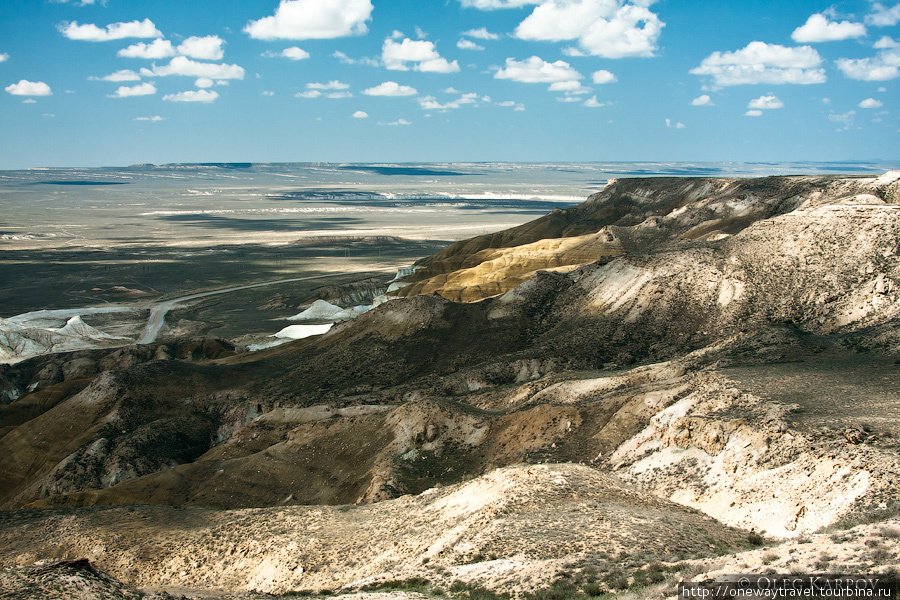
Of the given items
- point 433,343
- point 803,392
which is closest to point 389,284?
point 433,343

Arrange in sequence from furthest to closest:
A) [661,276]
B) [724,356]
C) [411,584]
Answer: [661,276], [724,356], [411,584]

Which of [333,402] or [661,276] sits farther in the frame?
[661,276]

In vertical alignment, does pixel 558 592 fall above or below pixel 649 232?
below

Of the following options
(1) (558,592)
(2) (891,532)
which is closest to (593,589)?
(1) (558,592)

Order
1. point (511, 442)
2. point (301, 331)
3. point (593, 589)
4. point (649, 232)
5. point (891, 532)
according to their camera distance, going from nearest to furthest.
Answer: point (891, 532) → point (593, 589) → point (511, 442) → point (301, 331) → point (649, 232)

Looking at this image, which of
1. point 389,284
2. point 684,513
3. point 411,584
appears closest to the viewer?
point 411,584

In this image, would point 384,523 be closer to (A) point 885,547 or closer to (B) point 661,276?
(A) point 885,547

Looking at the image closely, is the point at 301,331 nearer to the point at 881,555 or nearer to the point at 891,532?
the point at 891,532

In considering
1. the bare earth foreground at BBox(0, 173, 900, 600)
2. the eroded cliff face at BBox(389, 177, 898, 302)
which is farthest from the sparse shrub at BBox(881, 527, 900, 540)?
the eroded cliff face at BBox(389, 177, 898, 302)
